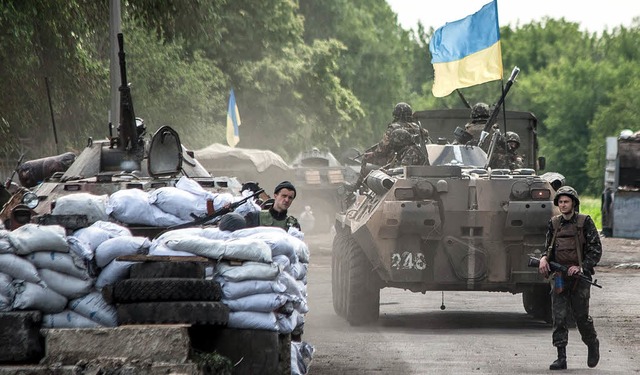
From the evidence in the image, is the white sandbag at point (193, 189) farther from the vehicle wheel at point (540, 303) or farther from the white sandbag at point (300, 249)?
the vehicle wheel at point (540, 303)

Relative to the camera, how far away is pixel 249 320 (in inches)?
383

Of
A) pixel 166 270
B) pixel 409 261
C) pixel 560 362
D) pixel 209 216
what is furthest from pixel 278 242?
pixel 409 261

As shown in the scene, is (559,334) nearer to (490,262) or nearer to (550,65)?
(490,262)

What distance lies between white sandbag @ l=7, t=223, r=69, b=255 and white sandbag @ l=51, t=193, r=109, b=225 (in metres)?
1.60

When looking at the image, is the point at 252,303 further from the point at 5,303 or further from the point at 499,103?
the point at 499,103

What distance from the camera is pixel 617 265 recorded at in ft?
90.7

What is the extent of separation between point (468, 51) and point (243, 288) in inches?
593

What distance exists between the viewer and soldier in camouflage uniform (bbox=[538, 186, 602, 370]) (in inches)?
523

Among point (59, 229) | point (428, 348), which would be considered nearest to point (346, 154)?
point (428, 348)

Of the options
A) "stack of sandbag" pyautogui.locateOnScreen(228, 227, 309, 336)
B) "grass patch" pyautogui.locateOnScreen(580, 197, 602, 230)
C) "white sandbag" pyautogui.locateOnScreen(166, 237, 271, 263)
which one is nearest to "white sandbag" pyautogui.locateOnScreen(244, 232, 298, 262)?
"stack of sandbag" pyautogui.locateOnScreen(228, 227, 309, 336)

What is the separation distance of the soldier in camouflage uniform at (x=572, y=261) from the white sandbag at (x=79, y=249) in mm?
4782

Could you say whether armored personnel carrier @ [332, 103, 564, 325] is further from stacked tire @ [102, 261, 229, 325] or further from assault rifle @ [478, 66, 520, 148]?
stacked tire @ [102, 261, 229, 325]

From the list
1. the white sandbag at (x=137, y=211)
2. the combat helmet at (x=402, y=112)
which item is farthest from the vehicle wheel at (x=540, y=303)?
the white sandbag at (x=137, y=211)

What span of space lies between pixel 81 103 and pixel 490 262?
11.7m
